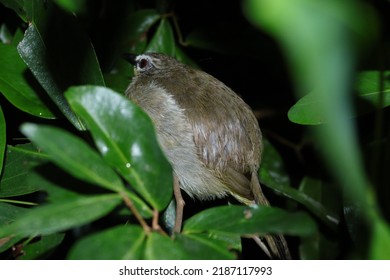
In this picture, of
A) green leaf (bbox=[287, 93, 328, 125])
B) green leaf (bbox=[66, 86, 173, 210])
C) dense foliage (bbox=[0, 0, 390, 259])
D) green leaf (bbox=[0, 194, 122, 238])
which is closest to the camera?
dense foliage (bbox=[0, 0, 390, 259])

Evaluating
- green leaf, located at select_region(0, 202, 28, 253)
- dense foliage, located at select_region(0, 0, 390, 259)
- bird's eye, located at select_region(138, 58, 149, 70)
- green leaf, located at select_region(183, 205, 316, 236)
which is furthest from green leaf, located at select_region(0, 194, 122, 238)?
bird's eye, located at select_region(138, 58, 149, 70)

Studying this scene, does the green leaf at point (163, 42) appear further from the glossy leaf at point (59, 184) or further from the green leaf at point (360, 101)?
the glossy leaf at point (59, 184)

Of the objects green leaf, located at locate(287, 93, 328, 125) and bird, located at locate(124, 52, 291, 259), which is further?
bird, located at locate(124, 52, 291, 259)

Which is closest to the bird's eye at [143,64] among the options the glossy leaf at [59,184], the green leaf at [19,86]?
the green leaf at [19,86]

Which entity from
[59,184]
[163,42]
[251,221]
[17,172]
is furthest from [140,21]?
[251,221]

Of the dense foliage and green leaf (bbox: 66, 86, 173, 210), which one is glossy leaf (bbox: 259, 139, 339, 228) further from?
green leaf (bbox: 66, 86, 173, 210)
